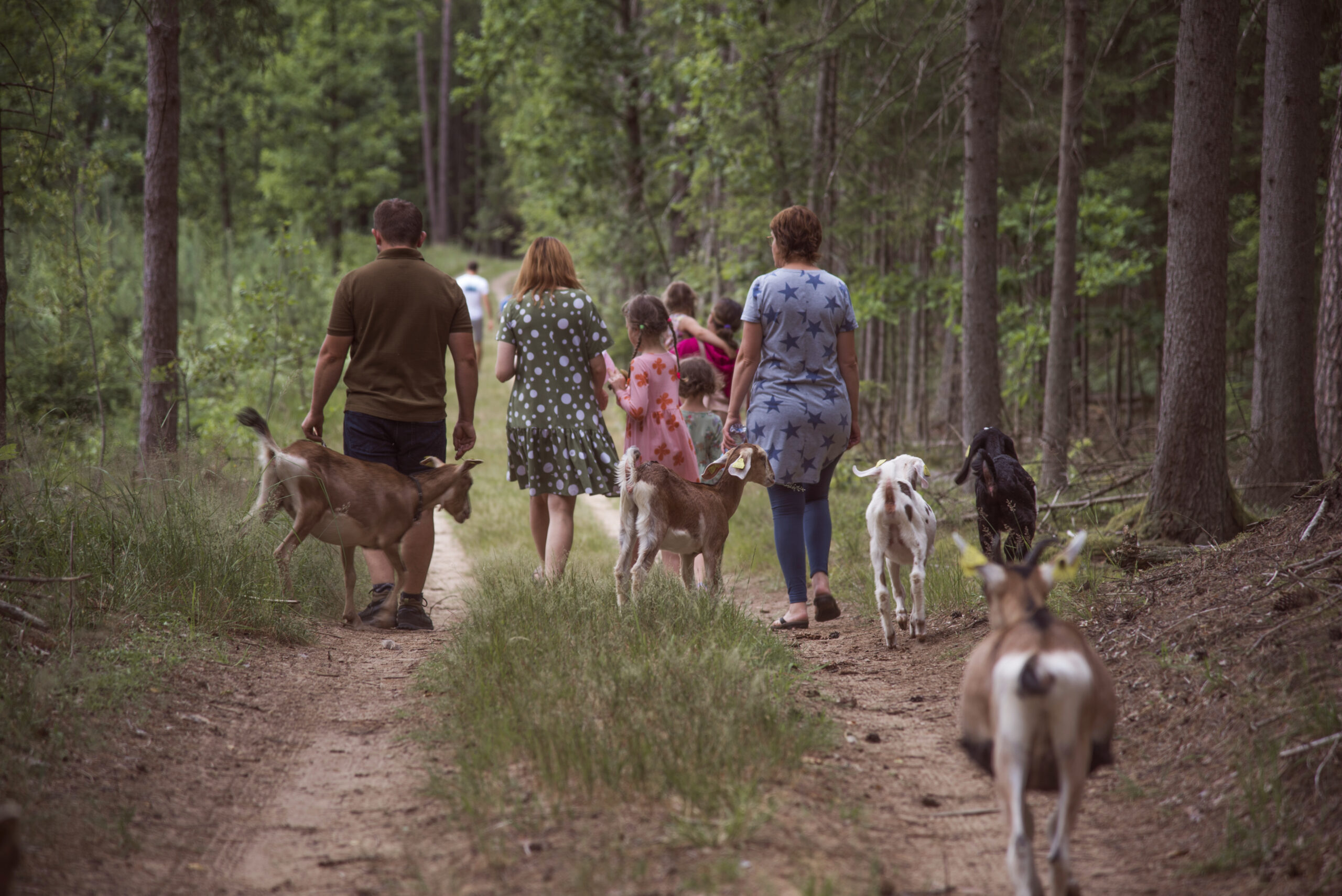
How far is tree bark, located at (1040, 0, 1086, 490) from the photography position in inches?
365

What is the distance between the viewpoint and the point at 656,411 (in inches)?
288

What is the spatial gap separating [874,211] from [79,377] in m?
10.6

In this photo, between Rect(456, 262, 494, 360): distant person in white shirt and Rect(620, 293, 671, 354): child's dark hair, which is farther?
Rect(456, 262, 494, 360): distant person in white shirt

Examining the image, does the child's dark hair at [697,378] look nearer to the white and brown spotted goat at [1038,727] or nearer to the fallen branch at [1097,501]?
the fallen branch at [1097,501]

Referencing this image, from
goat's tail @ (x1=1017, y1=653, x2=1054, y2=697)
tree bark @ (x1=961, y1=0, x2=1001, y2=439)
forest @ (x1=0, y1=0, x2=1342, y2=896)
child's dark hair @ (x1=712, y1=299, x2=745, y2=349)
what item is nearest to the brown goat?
forest @ (x1=0, y1=0, x2=1342, y2=896)

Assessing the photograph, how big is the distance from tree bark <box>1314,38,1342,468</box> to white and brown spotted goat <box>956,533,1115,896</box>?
179 inches

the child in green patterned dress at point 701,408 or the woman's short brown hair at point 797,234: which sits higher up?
the woman's short brown hair at point 797,234

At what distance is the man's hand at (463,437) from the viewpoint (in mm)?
6867

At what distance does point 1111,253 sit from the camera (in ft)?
47.0

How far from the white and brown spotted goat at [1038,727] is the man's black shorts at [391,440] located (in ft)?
14.9

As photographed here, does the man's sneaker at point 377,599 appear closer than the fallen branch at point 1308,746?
No

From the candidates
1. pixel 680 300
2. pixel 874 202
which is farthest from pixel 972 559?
pixel 874 202

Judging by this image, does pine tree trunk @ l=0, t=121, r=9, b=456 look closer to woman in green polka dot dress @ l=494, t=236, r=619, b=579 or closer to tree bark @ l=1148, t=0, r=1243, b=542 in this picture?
woman in green polka dot dress @ l=494, t=236, r=619, b=579

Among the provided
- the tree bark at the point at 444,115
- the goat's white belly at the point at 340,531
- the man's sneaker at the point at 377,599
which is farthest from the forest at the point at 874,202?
the tree bark at the point at 444,115
